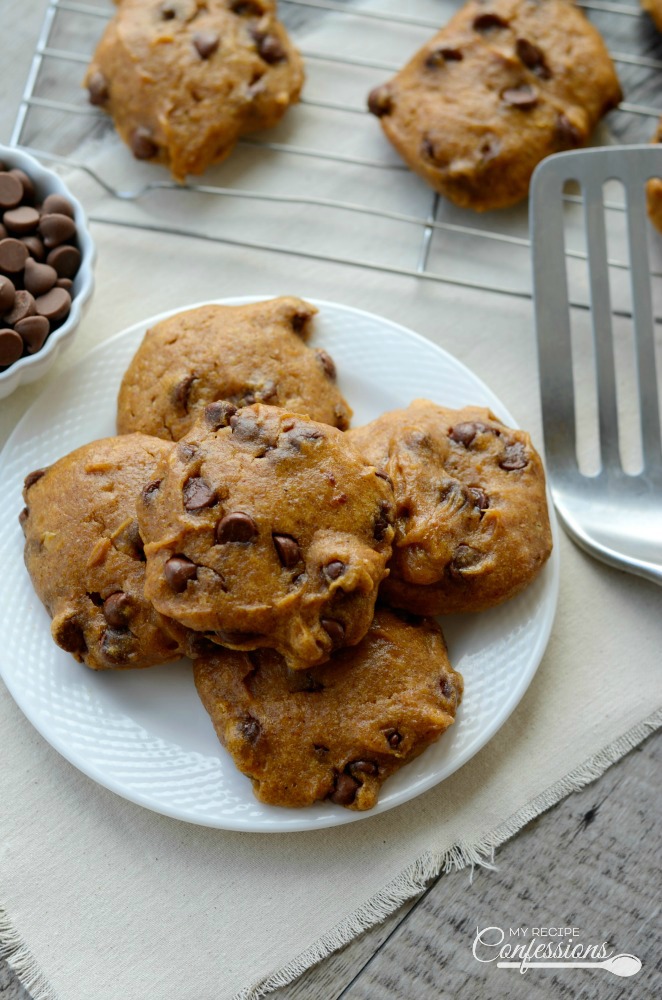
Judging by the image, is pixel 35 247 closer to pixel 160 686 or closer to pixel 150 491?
pixel 150 491

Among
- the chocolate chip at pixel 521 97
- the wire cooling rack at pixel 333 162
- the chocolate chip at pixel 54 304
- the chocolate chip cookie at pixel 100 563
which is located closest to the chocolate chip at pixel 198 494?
the chocolate chip cookie at pixel 100 563

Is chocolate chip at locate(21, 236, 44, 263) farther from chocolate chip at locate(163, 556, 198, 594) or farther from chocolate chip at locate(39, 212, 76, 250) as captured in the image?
chocolate chip at locate(163, 556, 198, 594)

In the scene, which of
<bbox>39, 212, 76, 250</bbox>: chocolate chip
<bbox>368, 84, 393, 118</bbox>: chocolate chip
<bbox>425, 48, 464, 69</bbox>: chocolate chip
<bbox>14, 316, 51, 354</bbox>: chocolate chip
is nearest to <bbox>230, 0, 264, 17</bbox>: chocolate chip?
<bbox>368, 84, 393, 118</bbox>: chocolate chip

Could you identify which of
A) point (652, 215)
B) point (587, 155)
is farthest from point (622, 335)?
point (587, 155)

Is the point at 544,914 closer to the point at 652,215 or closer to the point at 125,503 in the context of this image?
the point at 125,503

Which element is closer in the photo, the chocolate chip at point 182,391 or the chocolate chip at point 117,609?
the chocolate chip at point 117,609

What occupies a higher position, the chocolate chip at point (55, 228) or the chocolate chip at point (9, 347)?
the chocolate chip at point (55, 228)

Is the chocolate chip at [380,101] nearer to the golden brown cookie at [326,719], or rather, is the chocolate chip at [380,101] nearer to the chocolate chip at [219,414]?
the chocolate chip at [219,414]

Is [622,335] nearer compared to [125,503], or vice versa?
[125,503]
